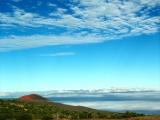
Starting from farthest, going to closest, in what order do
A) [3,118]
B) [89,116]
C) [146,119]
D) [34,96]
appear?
1. [34,96]
2. [89,116]
3. [146,119]
4. [3,118]

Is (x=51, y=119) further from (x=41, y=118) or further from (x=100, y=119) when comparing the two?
(x=100, y=119)

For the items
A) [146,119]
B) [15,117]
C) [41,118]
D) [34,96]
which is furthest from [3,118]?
[34,96]

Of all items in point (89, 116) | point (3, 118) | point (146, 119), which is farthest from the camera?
point (89, 116)

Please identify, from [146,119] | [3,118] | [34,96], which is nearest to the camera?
[3,118]

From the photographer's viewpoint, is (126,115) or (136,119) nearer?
(136,119)

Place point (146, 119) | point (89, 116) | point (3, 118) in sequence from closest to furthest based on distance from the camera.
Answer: point (3, 118) → point (146, 119) → point (89, 116)

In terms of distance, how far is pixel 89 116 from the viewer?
41312 millimetres

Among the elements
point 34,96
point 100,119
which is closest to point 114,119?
point 100,119

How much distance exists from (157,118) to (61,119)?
982 centimetres

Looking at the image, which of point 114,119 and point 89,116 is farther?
point 89,116

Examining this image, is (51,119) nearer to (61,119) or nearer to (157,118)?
(61,119)

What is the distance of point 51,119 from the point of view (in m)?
36.9

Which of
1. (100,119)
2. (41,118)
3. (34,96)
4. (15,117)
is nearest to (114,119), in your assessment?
(100,119)

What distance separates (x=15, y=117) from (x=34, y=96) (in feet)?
197
